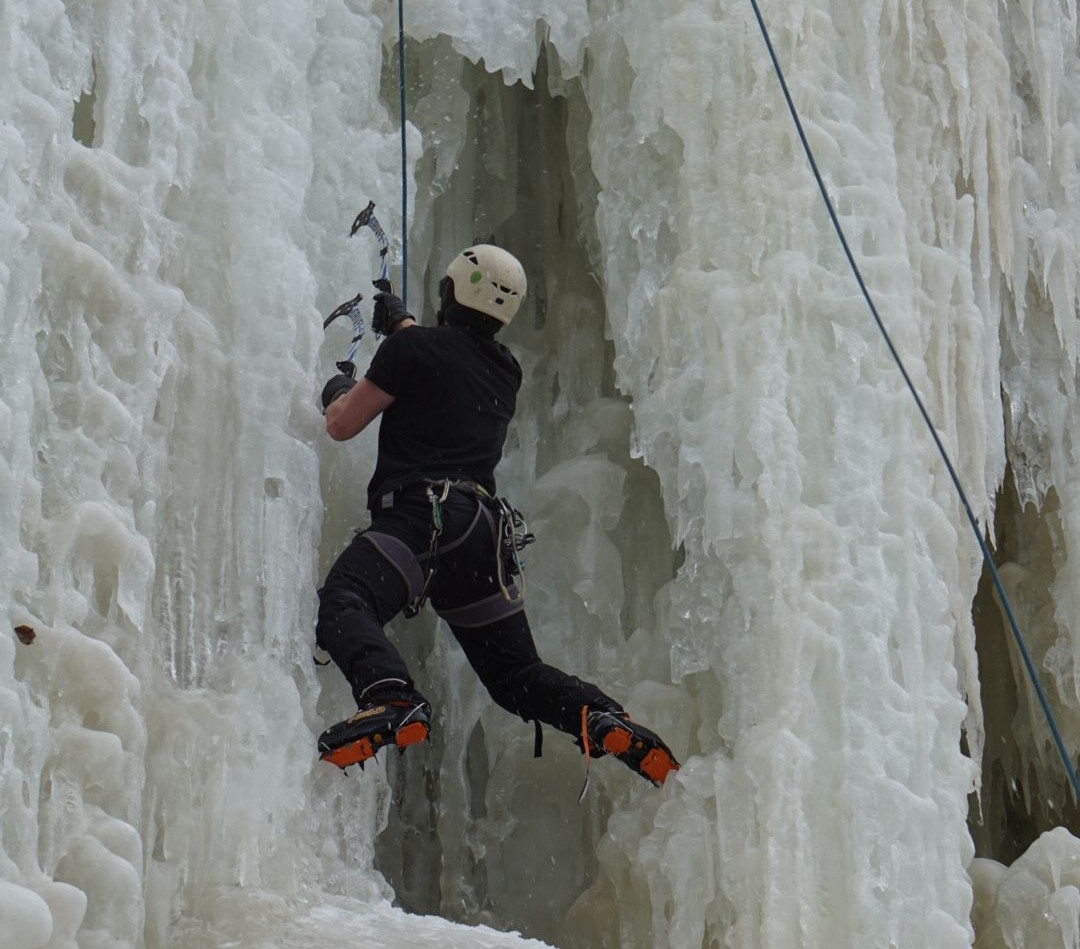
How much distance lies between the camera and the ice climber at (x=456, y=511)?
4375 millimetres

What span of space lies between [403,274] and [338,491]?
68 cm

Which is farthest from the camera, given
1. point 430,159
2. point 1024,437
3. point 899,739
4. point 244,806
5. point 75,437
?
point 1024,437

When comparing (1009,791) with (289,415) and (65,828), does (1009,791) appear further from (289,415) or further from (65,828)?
(65,828)

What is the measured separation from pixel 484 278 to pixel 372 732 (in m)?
1.37

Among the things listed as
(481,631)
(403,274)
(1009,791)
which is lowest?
(1009,791)

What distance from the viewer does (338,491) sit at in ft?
15.3

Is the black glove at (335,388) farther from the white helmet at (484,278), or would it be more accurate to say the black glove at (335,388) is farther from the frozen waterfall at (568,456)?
the white helmet at (484,278)

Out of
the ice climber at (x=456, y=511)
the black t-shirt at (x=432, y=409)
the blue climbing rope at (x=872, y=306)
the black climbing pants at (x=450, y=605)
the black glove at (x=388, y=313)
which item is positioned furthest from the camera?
the blue climbing rope at (x=872, y=306)

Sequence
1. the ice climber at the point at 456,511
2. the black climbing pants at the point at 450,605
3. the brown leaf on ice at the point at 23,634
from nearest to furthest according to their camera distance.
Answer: the brown leaf on ice at the point at 23,634, the black climbing pants at the point at 450,605, the ice climber at the point at 456,511

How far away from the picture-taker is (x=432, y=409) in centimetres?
456

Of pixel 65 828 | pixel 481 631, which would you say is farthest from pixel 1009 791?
pixel 65 828

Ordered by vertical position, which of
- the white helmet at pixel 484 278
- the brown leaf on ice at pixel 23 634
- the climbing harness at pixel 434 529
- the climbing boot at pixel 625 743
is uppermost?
the white helmet at pixel 484 278

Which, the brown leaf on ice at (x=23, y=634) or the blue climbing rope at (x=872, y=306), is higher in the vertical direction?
the blue climbing rope at (x=872, y=306)

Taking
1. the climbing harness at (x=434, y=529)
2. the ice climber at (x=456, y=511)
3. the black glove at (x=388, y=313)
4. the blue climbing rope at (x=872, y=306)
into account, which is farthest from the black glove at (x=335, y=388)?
the blue climbing rope at (x=872, y=306)
